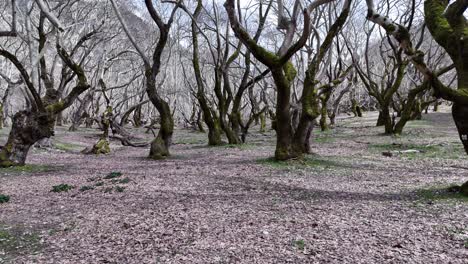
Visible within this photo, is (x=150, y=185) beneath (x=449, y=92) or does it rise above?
beneath

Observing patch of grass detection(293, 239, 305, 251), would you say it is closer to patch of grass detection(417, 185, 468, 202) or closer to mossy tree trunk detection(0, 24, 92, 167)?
patch of grass detection(417, 185, 468, 202)

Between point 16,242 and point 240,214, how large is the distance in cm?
270

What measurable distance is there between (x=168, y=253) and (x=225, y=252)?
0.58 metres

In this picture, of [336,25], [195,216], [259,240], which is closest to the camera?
[259,240]

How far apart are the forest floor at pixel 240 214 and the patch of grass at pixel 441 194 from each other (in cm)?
3

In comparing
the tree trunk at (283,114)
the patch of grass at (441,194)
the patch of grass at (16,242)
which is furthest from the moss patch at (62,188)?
the patch of grass at (441,194)

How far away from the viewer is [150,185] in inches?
282

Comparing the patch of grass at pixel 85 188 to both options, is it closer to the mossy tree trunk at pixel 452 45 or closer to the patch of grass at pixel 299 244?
the patch of grass at pixel 299 244

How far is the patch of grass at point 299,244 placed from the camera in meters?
3.88

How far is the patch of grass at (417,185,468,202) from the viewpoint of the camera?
18.4 ft

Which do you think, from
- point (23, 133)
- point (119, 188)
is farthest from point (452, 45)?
point (23, 133)

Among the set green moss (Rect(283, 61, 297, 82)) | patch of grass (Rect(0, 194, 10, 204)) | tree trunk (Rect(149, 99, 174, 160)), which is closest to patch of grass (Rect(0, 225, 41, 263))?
patch of grass (Rect(0, 194, 10, 204))

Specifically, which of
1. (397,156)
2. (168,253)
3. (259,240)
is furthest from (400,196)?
(397,156)

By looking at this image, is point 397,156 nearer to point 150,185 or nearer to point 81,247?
point 150,185
